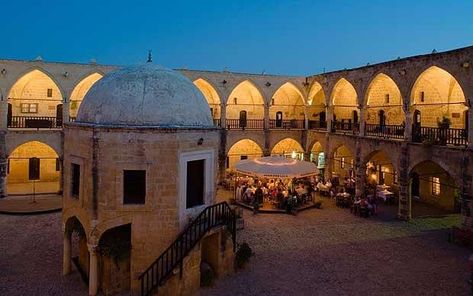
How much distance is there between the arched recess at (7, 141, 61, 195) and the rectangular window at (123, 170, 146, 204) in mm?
17393

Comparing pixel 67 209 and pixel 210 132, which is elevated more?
pixel 210 132

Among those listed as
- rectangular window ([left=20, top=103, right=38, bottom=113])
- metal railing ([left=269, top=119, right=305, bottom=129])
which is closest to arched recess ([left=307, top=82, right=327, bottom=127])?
metal railing ([left=269, top=119, right=305, bottom=129])

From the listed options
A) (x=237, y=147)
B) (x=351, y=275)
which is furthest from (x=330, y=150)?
(x=351, y=275)

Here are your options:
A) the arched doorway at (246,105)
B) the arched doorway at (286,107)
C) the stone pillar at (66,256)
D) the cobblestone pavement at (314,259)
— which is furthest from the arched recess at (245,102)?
the stone pillar at (66,256)

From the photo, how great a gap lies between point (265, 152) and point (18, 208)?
15.6 m

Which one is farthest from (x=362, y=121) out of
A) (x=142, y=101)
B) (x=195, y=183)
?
(x=142, y=101)

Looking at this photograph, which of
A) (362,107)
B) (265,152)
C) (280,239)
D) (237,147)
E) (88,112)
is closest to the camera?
(88,112)

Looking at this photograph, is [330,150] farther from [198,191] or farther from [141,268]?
[141,268]

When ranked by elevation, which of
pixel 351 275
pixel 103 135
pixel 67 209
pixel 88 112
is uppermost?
→ pixel 88 112

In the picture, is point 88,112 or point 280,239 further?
point 280,239

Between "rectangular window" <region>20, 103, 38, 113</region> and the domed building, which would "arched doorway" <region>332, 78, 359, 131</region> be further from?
→ "rectangular window" <region>20, 103, 38, 113</region>

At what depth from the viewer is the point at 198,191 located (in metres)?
11.2

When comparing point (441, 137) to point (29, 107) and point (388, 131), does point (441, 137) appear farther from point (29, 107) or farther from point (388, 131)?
point (29, 107)

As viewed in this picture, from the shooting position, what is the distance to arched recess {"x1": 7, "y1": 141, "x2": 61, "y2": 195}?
25484mm
